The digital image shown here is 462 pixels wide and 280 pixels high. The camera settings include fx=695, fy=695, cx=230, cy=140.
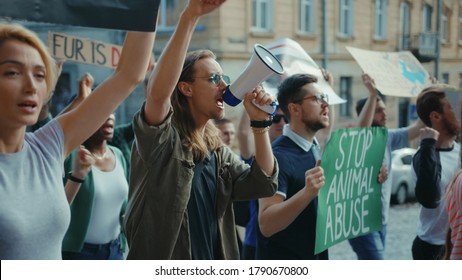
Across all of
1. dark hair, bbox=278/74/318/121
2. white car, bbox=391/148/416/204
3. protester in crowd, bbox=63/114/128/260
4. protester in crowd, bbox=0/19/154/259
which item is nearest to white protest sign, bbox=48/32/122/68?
protester in crowd, bbox=63/114/128/260

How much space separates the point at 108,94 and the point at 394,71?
232 centimetres

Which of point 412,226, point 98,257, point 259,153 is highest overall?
point 259,153

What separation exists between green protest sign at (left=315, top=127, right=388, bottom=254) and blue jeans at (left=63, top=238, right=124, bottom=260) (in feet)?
3.56

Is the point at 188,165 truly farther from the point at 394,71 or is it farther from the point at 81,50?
the point at 394,71

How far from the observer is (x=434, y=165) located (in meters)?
3.32

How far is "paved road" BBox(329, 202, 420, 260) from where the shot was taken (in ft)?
15.8

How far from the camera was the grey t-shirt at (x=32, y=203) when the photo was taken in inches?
64.1

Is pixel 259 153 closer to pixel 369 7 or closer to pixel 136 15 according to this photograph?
pixel 136 15

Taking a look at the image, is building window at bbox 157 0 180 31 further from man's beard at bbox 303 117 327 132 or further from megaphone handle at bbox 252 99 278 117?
megaphone handle at bbox 252 99 278 117

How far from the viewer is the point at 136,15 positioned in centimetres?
184

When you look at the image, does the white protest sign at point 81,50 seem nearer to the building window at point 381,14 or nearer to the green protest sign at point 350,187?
the green protest sign at point 350,187

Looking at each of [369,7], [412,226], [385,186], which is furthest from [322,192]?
[412,226]

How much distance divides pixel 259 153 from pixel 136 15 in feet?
2.34

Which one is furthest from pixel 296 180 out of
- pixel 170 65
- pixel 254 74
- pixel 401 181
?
pixel 401 181
